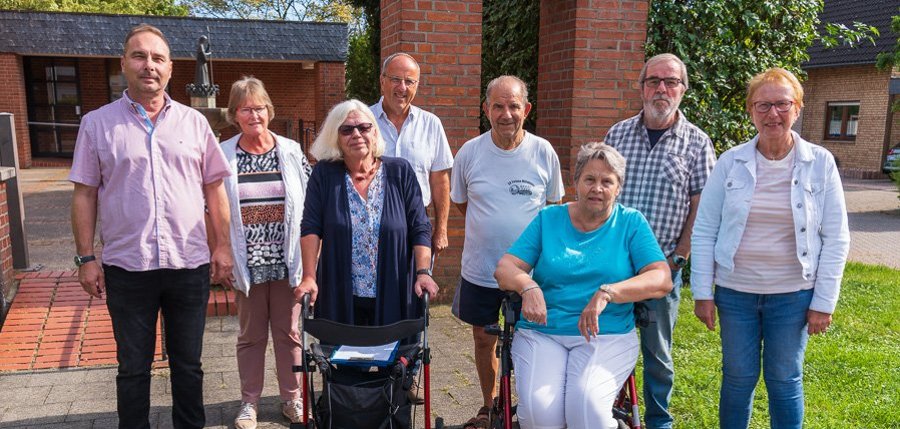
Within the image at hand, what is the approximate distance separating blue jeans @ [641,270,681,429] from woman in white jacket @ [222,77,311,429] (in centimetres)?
182

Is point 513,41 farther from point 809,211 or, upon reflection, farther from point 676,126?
point 809,211

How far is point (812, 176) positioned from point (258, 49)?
729 inches

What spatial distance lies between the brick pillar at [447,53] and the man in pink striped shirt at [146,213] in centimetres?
258

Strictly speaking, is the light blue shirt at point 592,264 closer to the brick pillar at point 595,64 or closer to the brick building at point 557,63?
the brick building at point 557,63

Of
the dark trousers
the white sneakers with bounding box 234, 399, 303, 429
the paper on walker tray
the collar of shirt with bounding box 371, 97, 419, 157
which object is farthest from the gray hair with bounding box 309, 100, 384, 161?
the white sneakers with bounding box 234, 399, 303, 429

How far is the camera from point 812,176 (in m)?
2.67

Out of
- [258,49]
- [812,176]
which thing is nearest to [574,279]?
[812,176]

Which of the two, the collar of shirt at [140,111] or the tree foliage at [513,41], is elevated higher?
the tree foliage at [513,41]

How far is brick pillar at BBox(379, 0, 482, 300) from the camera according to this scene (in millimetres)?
5242

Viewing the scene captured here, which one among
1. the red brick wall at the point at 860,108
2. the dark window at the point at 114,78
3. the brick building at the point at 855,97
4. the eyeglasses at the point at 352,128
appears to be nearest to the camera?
the eyeglasses at the point at 352,128

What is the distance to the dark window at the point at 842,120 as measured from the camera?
77.7ft

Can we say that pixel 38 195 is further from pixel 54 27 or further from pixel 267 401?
pixel 267 401

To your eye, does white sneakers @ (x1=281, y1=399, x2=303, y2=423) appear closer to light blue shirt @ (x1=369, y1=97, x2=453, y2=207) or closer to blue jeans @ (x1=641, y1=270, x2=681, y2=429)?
light blue shirt @ (x1=369, y1=97, x2=453, y2=207)

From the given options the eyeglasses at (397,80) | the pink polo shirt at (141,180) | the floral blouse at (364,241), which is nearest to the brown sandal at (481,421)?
the floral blouse at (364,241)
